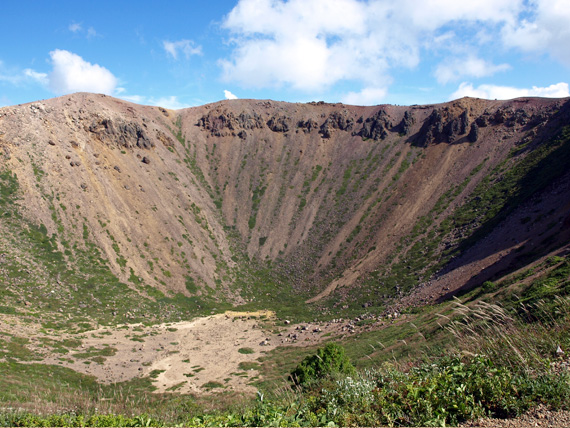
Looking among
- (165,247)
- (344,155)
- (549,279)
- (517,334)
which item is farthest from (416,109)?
(517,334)

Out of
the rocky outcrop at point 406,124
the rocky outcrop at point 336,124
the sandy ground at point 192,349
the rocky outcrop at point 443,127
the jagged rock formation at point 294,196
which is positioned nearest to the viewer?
the sandy ground at point 192,349

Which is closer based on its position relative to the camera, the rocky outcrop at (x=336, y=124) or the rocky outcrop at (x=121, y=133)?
the rocky outcrop at (x=121, y=133)

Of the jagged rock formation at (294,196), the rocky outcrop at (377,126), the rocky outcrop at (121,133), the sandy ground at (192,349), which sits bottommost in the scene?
the sandy ground at (192,349)

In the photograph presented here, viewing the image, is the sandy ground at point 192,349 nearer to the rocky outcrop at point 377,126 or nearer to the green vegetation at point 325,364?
the green vegetation at point 325,364

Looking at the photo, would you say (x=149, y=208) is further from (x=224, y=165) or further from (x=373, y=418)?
(x=373, y=418)

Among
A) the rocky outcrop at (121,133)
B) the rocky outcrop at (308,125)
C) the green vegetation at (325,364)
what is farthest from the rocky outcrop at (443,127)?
the green vegetation at (325,364)

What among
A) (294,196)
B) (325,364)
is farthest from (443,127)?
(325,364)

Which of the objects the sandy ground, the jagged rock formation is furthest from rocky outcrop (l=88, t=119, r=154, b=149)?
the sandy ground

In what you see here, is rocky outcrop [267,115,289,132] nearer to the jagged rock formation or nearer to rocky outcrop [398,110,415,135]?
the jagged rock formation
